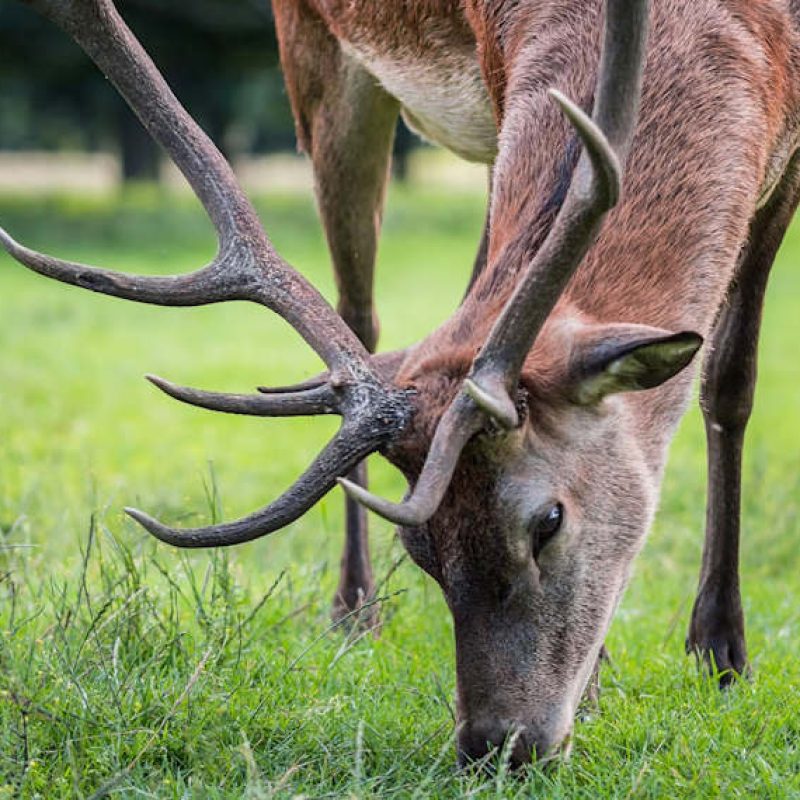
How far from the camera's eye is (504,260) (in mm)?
3502

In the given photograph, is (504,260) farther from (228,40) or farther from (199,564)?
(228,40)

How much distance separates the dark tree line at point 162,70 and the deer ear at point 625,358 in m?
18.2

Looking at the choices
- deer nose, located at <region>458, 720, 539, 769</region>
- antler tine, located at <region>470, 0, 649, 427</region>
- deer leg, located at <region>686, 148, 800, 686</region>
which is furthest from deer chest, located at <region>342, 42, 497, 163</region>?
deer nose, located at <region>458, 720, 539, 769</region>

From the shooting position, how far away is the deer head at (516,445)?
3100mm

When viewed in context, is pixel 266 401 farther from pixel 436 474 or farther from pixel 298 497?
pixel 436 474

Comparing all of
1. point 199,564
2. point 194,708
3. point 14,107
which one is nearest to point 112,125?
point 14,107

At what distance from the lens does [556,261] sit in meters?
3.10

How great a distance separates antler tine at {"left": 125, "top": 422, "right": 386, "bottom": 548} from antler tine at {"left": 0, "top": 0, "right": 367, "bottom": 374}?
178 millimetres

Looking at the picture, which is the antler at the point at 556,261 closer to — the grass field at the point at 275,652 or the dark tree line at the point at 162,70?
the grass field at the point at 275,652

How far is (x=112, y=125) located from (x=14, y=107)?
196 centimetres

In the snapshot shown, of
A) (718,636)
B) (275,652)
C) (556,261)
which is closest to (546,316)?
(556,261)

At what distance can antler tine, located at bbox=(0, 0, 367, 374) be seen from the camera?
3.46 m

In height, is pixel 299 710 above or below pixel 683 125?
below

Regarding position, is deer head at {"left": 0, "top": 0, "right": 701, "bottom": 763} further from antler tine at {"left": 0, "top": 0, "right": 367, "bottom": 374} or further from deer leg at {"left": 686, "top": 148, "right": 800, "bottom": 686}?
deer leg at {"left": 686, "top": 148, "right": 800, "bottom": 686}
